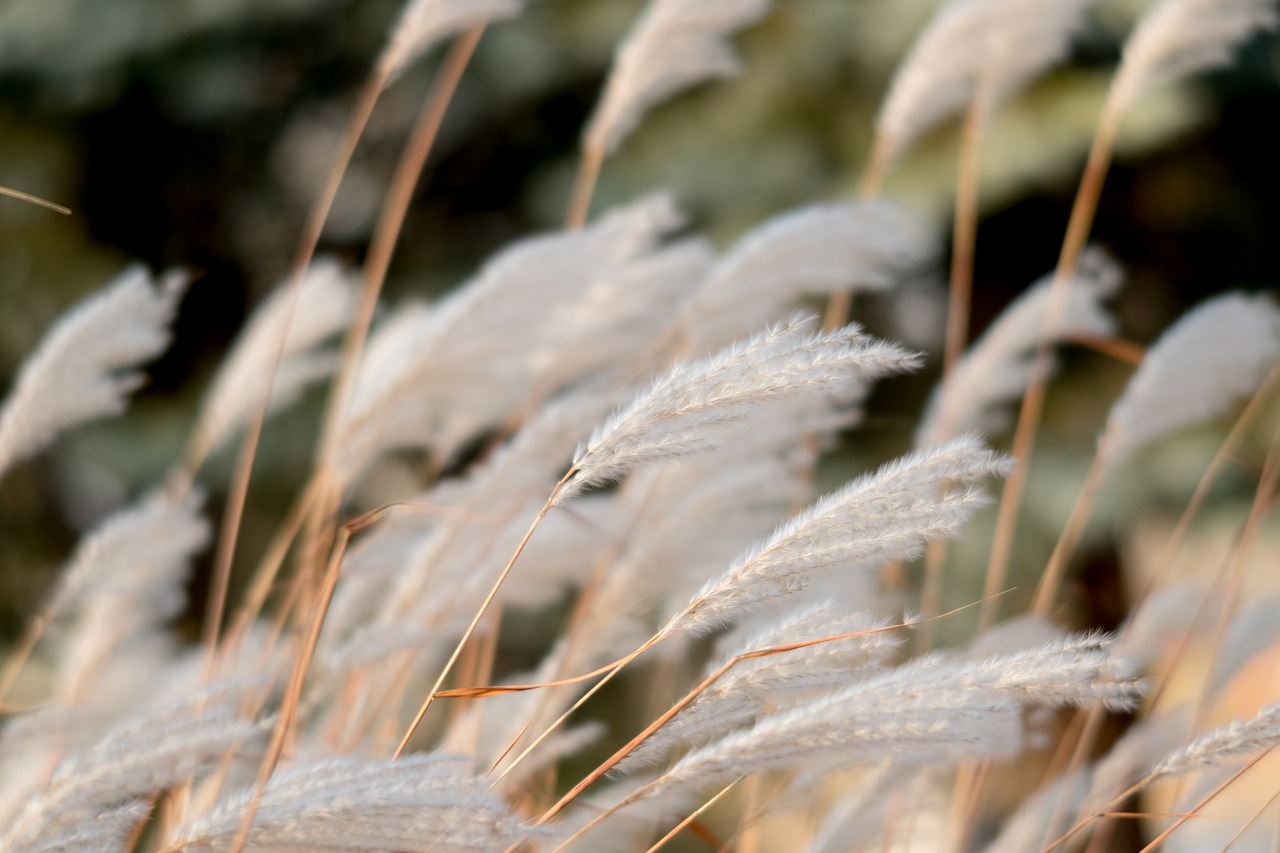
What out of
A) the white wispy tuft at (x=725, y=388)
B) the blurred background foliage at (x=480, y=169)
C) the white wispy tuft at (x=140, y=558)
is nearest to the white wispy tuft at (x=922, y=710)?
the white wispy tuft at (x=725, y=388)

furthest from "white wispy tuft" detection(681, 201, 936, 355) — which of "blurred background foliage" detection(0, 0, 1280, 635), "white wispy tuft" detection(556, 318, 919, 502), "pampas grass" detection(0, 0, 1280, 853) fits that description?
"blurred background foliage" detection(0, 0, 1280, 635)

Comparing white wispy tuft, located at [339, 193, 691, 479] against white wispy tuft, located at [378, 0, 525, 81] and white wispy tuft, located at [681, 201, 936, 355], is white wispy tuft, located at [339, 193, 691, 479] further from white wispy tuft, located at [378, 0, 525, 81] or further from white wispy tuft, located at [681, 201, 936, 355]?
white wispy tuft, located at [378, 0, 525, 81]

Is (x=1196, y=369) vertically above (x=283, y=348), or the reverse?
(x=283, y=348)

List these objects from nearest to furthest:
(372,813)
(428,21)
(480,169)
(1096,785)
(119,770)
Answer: (372,813) < (119,770) < (1096,785) < (428,21) < (480,169)

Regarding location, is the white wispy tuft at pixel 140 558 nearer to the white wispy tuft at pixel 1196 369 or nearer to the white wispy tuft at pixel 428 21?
the white wispy tuft at pixel 428 21

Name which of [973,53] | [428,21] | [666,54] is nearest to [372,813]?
[428,21]

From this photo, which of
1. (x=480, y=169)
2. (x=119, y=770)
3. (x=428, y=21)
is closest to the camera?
(x=119, y=770)

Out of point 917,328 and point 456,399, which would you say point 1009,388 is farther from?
point 917,328

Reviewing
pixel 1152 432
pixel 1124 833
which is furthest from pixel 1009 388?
pixel 1124 833

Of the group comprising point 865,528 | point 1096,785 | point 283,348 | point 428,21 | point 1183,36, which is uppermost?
point 428,21

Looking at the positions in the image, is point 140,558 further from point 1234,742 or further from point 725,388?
point 1234,742
